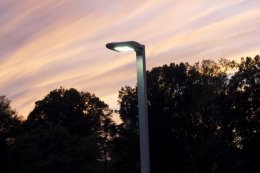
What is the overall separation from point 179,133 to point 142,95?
66518mm

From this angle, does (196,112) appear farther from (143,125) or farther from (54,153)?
(143,125)

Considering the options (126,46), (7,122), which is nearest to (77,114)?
(7,122)

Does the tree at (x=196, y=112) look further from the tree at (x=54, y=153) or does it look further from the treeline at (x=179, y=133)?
the tree at (x=54, y=153)

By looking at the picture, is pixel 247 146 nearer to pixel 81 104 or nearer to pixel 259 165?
pixel 259 165

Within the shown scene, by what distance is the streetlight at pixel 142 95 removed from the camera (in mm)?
10805

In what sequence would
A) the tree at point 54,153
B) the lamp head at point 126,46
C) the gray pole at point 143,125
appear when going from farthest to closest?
the tree at point 54,153, the lamp head at point 126,46, the gray pole at point 143,125

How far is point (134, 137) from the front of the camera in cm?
7806

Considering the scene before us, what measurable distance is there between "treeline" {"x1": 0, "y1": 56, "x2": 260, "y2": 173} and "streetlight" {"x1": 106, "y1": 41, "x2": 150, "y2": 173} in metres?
50.9

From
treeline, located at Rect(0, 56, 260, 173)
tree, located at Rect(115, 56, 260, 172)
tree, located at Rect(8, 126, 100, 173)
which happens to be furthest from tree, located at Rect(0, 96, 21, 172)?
tree, located at Rect(115, 56, 260, 172)

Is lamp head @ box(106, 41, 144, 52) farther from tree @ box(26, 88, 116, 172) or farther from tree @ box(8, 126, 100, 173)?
tree @ box(26, 88, 116, 172)

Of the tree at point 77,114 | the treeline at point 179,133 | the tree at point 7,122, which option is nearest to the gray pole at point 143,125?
the treeline at point 179,133

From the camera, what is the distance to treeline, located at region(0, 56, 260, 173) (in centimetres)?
6312

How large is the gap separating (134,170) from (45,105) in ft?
89.5

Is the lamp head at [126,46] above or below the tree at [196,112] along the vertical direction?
below
